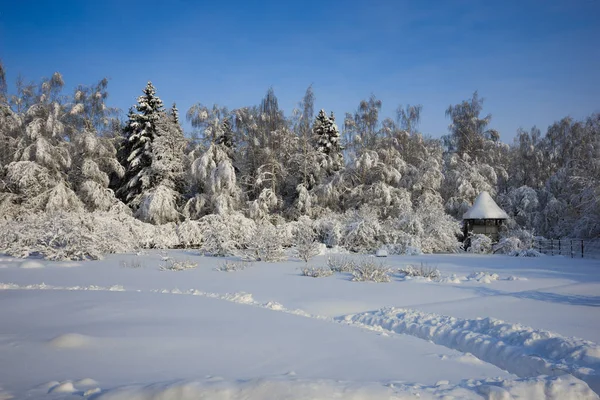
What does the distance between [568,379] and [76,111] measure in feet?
84.8

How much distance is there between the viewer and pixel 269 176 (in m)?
25.6

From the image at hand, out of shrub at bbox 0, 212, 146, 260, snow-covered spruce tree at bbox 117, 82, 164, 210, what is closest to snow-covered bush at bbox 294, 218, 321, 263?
shrub at bbox 0, 212, 146, 260

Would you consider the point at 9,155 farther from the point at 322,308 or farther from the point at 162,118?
the point at 322,308

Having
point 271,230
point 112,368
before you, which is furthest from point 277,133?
point 112,368

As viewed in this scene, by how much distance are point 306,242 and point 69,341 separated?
1144 centimetres

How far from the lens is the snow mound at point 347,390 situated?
2.94 metres

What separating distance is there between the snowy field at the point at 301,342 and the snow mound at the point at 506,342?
0.6 inches

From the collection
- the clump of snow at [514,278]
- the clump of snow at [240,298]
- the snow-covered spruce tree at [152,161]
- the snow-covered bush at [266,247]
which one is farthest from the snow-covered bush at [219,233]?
the clump of snow at [514,278]

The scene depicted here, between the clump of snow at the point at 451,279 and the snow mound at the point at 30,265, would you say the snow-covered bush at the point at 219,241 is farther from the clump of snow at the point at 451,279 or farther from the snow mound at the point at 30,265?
the clump of snow at the point at 451,279

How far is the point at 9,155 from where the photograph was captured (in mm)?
22875

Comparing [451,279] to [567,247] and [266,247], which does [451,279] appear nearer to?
[266,247]

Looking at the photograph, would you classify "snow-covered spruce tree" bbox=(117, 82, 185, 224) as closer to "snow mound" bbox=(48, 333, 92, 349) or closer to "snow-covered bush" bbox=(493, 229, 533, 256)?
"snow-covered bush" bbox=(493, 229, 533, 256)

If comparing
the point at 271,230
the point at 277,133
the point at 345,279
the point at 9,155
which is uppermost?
the point at 277,133

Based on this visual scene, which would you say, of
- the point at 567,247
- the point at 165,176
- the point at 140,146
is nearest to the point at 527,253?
the point at 567,247
